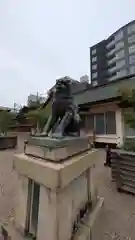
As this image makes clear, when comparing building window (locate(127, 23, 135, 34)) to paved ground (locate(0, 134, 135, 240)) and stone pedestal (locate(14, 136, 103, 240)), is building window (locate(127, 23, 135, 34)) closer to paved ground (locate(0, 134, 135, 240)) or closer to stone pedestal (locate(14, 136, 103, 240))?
paved ground (locate(0, 134, 135, 240))

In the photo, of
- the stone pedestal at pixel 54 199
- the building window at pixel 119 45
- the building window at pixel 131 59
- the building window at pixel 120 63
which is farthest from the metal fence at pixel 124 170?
the building window at pixel 119 45

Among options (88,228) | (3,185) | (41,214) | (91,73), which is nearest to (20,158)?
(41,214)

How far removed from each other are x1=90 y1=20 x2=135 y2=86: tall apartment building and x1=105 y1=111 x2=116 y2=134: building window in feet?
86.3

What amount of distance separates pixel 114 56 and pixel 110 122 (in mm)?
33625

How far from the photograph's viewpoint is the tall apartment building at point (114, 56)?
3203 centimetres

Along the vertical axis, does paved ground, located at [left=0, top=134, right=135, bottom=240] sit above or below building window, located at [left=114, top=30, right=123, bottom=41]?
below

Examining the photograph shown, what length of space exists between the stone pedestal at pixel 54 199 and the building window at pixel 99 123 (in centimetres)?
704

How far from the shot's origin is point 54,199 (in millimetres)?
1026

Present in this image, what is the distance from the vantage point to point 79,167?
126cm

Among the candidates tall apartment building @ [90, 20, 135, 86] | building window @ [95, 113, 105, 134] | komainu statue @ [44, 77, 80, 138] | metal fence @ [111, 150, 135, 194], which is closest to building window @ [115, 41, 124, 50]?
tall apartment building @ [90, 20, 135, 86]

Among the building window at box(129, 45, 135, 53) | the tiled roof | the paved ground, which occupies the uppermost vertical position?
the building window at box(129, 45, 135, 53)

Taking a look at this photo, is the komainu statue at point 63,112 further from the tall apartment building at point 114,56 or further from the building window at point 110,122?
the tall apartment building at point 114,56

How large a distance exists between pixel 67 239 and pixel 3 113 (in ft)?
32.7

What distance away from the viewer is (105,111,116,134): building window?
7930 millimetres
